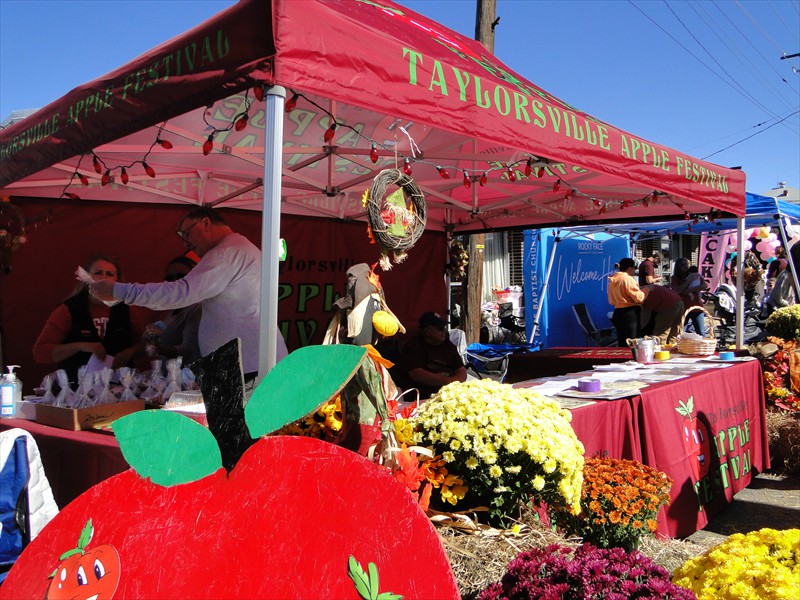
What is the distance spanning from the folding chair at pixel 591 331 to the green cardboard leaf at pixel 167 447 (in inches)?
440

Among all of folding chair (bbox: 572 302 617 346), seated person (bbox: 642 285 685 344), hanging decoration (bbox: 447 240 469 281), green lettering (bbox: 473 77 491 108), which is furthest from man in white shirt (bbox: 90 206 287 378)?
folding chair (bbox: 572 302 617 346)

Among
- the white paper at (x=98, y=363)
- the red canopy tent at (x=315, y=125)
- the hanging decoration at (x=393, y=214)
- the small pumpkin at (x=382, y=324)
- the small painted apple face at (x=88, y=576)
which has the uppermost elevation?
the red canopy tent at (x=315, y=125)

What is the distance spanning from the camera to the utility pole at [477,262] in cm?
853

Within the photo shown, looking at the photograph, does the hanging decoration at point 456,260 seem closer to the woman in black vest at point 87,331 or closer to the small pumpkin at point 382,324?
the woman in black vest at point 87,331

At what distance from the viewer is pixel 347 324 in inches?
87.0

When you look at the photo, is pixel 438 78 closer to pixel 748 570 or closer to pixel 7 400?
pixel 748 570

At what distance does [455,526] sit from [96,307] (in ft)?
9.30

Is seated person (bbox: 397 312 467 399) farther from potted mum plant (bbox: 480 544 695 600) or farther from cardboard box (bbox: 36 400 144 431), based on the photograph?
potted mum plant (bbox: 480 544 695 600)

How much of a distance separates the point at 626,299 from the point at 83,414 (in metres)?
7.75

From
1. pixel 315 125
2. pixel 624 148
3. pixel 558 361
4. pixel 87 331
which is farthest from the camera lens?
pixel 558 361

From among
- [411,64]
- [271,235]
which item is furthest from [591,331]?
[271,235]

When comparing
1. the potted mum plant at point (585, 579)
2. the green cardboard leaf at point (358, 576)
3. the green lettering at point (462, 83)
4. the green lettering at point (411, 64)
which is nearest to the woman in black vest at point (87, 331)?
the green lettering at point (411, 64)

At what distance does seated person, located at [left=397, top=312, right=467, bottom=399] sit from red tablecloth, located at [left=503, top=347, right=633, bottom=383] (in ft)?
5.94

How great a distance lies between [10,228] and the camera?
4.58 m
